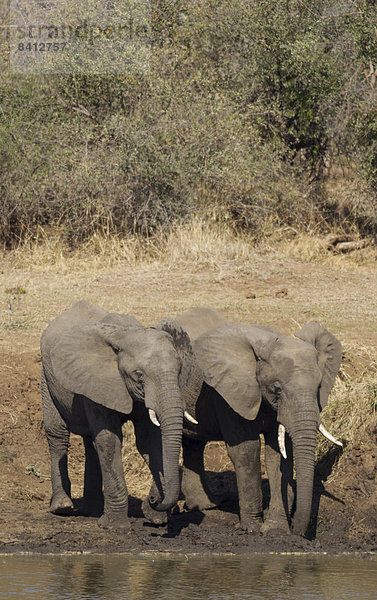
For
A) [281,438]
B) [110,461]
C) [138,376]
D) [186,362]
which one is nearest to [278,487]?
[281,438]

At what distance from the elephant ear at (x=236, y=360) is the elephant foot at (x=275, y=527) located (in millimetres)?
906

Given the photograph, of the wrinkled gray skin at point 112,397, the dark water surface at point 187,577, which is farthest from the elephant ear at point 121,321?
the dark water surface at point 187,577

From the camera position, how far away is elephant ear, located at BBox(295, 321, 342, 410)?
841cm

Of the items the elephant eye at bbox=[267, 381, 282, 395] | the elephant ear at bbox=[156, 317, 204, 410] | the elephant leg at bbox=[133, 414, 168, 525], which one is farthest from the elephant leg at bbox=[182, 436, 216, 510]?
the elephant eye at bbox=[267, 381, 282, 395]

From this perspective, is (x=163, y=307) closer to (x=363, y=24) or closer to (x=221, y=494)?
(x=221, y=494)

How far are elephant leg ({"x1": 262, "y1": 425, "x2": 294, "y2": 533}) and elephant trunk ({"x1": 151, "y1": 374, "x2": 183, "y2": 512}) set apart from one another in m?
1.09

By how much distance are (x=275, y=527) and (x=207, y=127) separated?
34.2 ft

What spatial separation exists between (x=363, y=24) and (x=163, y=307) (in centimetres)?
726

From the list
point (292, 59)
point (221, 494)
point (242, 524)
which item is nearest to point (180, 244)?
point (292, 59)

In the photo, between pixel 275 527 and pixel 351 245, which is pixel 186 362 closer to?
pixel 275 527

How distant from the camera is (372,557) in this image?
315 inches

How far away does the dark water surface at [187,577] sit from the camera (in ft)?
23.0

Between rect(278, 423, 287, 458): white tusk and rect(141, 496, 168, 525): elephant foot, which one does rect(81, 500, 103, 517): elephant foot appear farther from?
rect(278, 423, 287, 458): white tusk

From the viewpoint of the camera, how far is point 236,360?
8125mm
